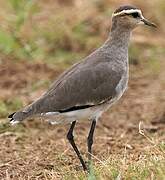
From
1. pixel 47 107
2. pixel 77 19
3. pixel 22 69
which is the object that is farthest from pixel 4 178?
pixel 77 19

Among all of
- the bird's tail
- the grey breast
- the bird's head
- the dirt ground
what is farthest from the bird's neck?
the bird's tail

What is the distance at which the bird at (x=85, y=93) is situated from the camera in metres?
6.52

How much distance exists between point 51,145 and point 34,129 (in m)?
0.65

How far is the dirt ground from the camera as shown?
22.6ft

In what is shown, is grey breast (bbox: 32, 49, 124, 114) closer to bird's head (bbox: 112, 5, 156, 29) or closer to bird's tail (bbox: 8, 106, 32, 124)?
bird's tail (bbox: 8, 106, 32, 124)

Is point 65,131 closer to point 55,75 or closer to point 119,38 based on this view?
point 119,38

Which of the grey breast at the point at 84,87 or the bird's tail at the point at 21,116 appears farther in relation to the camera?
the grey breast at the point at 84,87

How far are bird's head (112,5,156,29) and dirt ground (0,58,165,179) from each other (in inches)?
42.7

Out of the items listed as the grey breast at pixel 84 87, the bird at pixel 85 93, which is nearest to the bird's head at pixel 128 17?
the bird at pixel 85 93

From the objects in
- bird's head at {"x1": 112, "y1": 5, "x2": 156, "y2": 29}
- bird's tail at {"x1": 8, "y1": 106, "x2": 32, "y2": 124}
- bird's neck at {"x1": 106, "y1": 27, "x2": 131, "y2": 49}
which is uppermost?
bird's head at {"x1": 112, "y1": 5, "x2": 156, "y2": 29}

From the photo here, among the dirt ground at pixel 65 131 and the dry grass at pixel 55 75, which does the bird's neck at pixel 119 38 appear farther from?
the dirt ground at pixel 65 131

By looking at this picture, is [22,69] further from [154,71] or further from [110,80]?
[110,80]

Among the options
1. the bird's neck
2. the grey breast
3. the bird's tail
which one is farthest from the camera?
the bird's neck

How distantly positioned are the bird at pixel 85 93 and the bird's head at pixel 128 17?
0.99 ft
